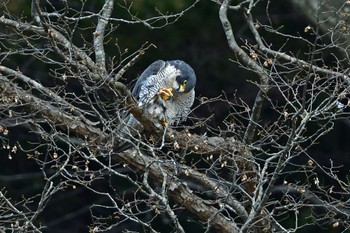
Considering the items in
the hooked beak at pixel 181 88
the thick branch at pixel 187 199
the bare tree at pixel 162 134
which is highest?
the bare tree at pixel 162 134

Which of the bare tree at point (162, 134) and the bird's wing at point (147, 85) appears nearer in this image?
the bare tree at point (162, 134)

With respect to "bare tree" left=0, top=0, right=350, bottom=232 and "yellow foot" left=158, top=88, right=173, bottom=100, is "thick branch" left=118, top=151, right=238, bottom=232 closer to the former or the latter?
"bare tree" left=0, top=0, right=350, bottom=232

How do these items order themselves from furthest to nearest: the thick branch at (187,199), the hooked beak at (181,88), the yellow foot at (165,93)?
the hooked beak at (181,88), the yellow foot at (165,93), the thick branch at (187,199)

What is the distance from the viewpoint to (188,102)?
873cm

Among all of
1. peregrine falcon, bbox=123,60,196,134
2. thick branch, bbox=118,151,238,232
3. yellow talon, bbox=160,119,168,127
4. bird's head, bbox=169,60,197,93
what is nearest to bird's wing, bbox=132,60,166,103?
peregrine falcon, bbox=123,60,196,134

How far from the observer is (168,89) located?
8.43 m

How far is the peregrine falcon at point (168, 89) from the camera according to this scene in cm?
837

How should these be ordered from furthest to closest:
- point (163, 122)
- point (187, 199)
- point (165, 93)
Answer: point (165, 93), point (163, 122), point (187, 199)

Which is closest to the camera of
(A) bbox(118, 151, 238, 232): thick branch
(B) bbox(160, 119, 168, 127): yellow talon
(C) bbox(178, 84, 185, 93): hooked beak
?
(A) bbox(118, 151, 238, 232): thick branch

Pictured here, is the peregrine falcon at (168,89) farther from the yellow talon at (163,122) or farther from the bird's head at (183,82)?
the yellow talon at (163,122)

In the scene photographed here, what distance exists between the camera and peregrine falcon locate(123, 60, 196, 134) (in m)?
8.37

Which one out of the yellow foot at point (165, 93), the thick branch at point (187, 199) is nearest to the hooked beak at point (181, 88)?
the yellow foot at point (165, 93)

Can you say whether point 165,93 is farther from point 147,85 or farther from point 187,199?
point 187,199

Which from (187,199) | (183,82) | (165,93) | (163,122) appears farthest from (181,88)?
(187,199)
